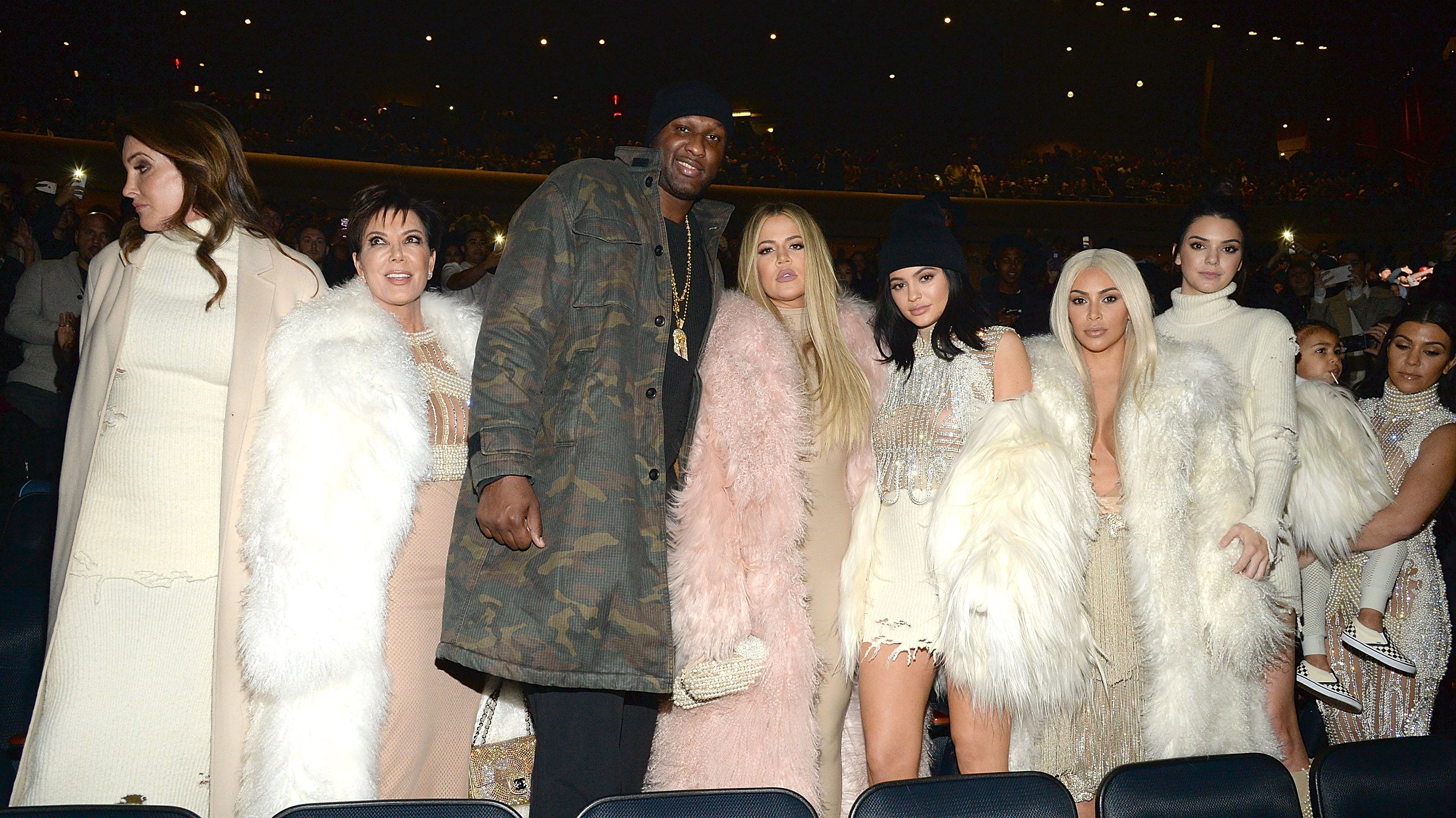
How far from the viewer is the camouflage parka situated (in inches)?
75.6

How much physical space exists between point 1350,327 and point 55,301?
313 inches

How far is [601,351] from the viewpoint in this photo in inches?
81.4

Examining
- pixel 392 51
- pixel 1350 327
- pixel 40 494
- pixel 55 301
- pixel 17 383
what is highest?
pixel 392 51

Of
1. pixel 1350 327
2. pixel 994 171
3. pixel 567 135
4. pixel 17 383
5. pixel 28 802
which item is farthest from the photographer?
pixel 994 171

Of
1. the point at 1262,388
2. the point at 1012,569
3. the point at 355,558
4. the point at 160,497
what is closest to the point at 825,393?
the point at 1012,569

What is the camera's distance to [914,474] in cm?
246

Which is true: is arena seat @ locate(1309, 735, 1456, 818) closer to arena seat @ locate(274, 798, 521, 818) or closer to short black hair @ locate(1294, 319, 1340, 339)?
arena seat @ locate(274, 798, 521, 818)

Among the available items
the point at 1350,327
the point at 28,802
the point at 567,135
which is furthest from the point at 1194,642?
the point at 567,135

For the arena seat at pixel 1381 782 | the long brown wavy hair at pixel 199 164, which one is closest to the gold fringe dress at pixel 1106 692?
the arena seat at pixel 1381 782

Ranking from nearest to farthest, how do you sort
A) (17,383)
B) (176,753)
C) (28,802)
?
1. (28,802)
2. (176,753)
3. (17,383)

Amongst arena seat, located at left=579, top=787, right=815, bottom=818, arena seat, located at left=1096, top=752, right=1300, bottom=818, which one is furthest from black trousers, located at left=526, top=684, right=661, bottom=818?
arena seat, located at left=1096, top=752, right=1300, bottom=818

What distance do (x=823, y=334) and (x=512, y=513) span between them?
1055 millimetres

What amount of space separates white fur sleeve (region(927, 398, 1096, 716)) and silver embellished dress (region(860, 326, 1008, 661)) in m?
0.06

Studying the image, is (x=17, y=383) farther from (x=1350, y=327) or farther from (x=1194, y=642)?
(x=1350, y=327)
